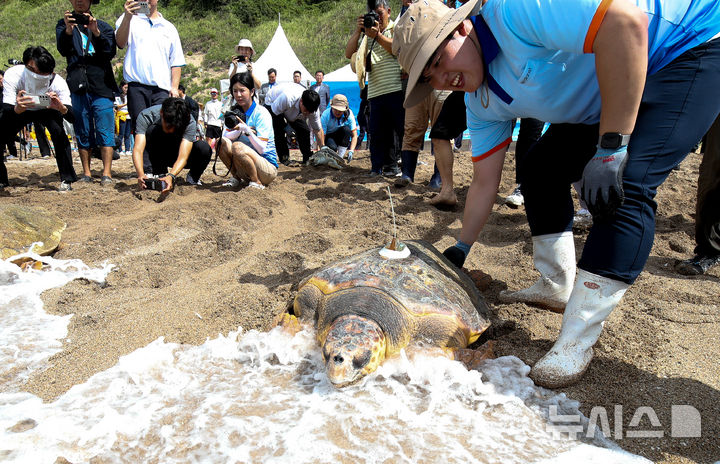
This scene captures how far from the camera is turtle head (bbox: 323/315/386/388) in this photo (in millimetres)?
1318

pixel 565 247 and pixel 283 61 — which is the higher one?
pixel 283 61

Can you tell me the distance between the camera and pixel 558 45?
3.61 feet

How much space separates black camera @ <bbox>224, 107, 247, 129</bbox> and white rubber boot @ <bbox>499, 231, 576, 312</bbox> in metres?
3.11

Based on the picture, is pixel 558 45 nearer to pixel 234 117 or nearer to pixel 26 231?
pixel 26 231

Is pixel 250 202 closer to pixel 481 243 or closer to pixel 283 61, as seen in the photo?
pixel 481 243

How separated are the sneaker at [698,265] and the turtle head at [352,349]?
1.67m

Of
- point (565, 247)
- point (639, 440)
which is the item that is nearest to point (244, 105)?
point (565, 247)

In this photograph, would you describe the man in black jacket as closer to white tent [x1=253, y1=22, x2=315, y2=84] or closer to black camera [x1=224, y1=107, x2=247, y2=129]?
black camera [x1=224, y1=107, x2=247, y2=129]

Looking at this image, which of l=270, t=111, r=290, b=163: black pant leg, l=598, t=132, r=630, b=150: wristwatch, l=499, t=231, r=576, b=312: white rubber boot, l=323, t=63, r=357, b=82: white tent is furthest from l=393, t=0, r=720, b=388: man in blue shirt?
l=323, t=63, r=357, b=82: white tent

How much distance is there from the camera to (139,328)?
173 cm

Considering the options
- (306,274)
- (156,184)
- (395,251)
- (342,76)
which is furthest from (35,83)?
(342,76)

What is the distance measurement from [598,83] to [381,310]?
3.06ft

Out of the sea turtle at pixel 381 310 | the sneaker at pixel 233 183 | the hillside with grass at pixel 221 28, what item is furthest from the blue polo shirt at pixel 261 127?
the hillside with grass at pixel 221 28

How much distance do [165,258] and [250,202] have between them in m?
1.11
